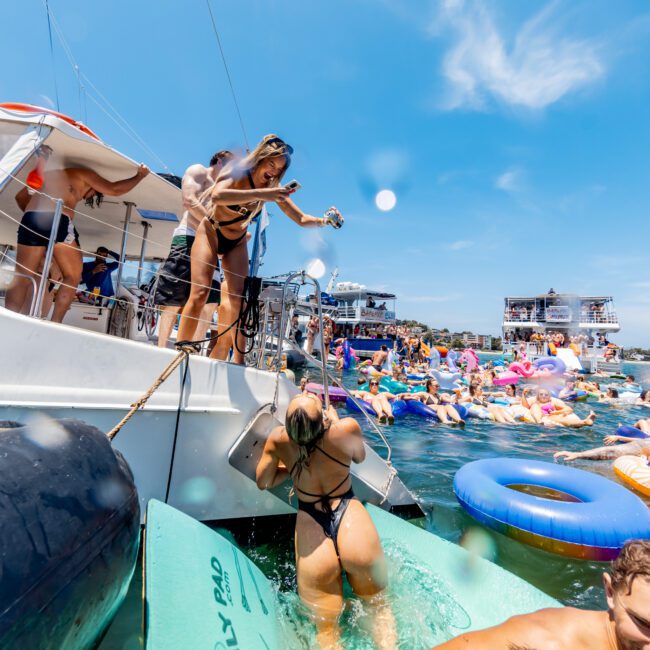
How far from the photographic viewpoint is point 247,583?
2576mm

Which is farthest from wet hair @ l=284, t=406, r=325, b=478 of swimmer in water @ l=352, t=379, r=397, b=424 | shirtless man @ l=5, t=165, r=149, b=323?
swimmer in water @ l=352, t=379, r=397, b=424

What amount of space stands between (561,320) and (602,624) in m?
51.1

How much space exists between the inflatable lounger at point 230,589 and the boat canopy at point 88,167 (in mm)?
2212

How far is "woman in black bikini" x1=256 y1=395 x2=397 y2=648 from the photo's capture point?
8.42 ft

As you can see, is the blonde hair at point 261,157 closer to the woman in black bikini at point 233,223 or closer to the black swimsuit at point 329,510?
the woman in black bikini at point 233,223

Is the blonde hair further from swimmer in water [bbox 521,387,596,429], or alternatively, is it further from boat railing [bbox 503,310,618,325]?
boat railing [bbox 503,310,618,325]

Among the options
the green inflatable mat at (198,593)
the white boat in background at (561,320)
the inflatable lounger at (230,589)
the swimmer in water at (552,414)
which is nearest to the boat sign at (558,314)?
the white boat in background at (561,320)

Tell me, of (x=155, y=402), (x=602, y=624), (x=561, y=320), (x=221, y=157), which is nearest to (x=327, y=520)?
(x=155, y=402)

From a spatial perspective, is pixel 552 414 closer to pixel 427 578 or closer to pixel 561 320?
pixel 427 578

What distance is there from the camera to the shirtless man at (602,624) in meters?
1.33

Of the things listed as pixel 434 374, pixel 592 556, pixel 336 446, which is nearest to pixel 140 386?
pixel 336 446

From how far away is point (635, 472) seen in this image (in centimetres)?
563

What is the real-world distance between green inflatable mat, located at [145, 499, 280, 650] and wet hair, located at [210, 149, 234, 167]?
3.09m

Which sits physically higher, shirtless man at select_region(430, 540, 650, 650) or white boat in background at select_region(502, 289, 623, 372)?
white boat in background at select_region(502, 289, 623, 372)
